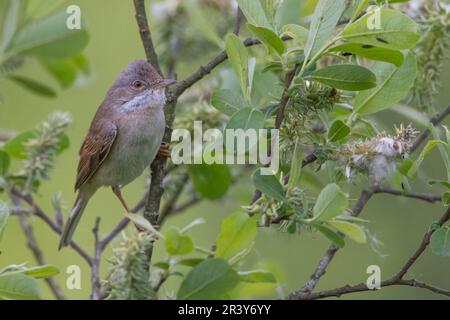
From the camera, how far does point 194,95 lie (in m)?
3.66

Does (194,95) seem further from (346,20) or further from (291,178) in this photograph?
(291,178)

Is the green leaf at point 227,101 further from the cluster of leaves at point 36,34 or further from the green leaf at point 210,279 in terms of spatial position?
the cluster of leaves at point 36,34

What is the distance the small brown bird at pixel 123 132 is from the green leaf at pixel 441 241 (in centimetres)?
A: 156

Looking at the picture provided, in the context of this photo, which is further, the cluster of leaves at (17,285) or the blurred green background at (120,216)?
the blurred green background at (120,216)

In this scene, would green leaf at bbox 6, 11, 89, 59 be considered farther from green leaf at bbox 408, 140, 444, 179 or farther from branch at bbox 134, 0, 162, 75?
green leaf at bbox 408, 140, 444, 179

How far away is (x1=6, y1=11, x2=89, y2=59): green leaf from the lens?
3275mm

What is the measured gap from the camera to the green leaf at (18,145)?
2924 millimetres

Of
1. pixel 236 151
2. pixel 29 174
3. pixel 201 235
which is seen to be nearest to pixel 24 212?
pixel 29 174

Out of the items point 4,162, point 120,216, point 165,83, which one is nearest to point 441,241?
point 165,83

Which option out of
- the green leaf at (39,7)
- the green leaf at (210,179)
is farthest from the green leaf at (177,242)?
the green leaf at (39,7)

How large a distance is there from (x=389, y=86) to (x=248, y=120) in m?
0.50

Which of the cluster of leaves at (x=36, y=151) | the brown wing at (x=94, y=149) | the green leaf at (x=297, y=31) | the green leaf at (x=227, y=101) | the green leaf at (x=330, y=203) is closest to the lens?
the green leaf at (x=330, y=203)

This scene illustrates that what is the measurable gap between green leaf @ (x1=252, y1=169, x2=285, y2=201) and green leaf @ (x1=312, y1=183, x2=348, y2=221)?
0.10m
